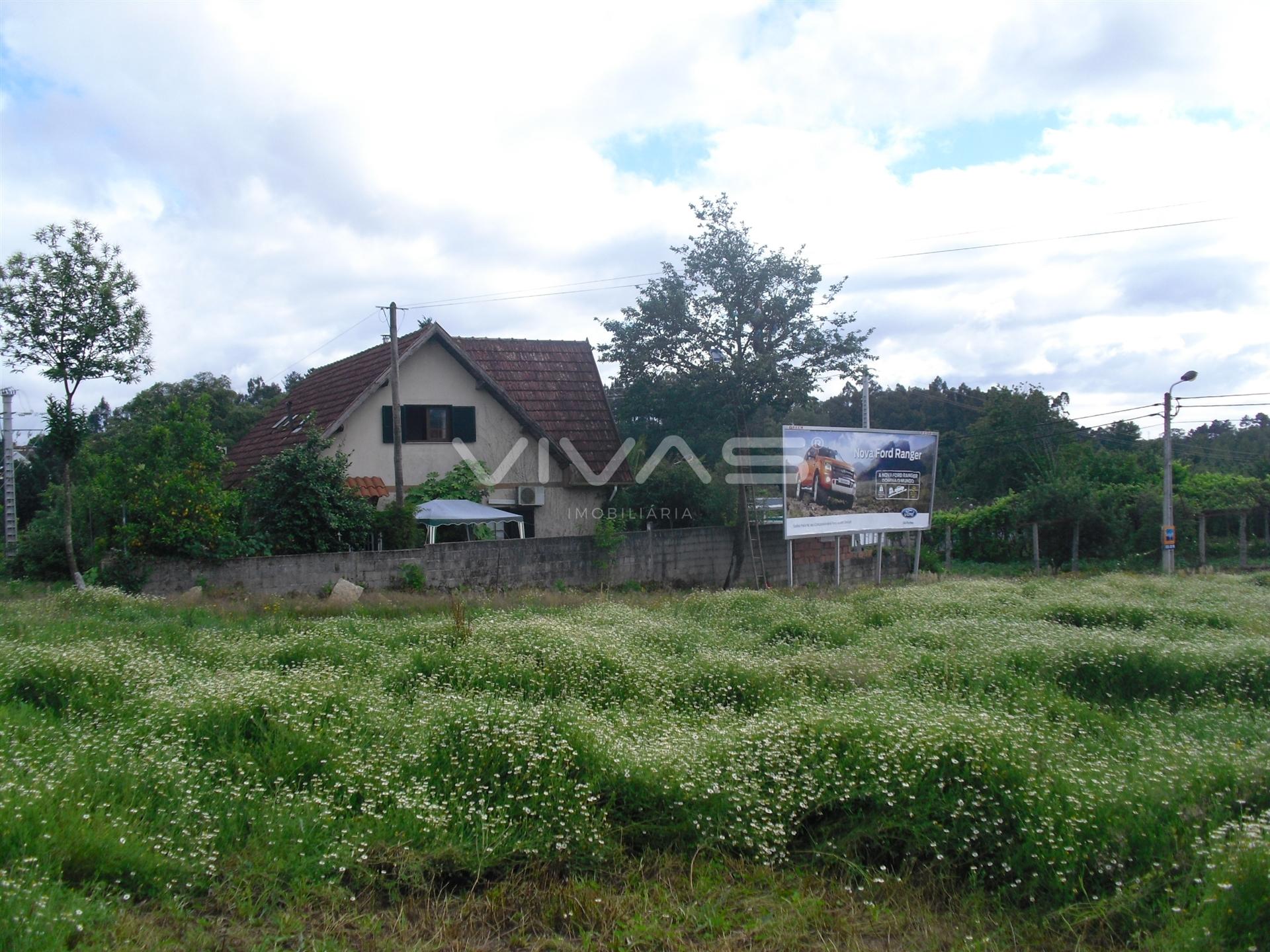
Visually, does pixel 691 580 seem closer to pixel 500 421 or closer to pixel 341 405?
pixel 500 421

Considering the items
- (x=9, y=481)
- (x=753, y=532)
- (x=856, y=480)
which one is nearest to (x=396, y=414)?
(x=753, y=532)

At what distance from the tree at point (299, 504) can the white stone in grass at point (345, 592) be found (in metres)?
1.39

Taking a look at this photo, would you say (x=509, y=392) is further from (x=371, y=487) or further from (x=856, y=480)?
(x=856, y=480)

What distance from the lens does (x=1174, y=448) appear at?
49.3 metres

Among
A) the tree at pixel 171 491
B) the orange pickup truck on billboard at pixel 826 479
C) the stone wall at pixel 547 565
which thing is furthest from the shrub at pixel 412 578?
the orange pickup truck on billboard at pixel 826 479

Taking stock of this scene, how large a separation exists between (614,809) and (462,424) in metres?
17.1

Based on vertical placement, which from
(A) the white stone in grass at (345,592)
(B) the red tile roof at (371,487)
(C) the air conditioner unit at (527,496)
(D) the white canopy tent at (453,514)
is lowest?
(A) the white stone in grass at (345,592)

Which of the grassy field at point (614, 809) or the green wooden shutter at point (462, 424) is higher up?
the green wooden shutter at point (462, 424)

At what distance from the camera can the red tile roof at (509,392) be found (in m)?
21.0

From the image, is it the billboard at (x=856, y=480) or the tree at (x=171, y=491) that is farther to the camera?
the billboard at (x=856, y=480)

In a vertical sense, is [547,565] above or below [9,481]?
below

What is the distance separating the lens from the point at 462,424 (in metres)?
21.3

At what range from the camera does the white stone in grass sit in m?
14.0

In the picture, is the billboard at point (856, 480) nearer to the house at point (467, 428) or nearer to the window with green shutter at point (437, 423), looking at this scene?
the house at point (467, 428)
